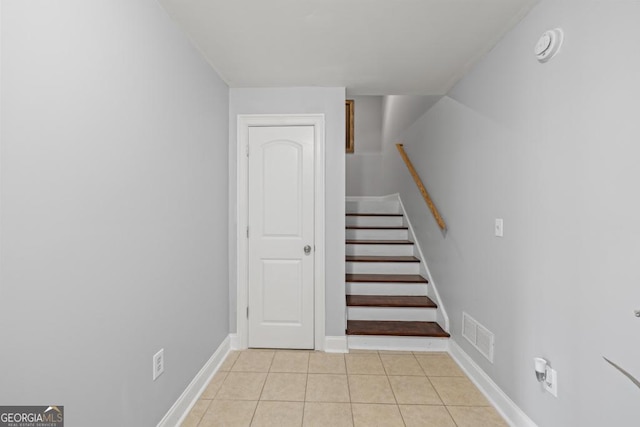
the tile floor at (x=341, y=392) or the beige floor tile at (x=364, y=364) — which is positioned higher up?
the beige floor tile at (x=364, y=364)

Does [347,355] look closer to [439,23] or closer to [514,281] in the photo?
[514,281]

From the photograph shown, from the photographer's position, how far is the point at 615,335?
125cm

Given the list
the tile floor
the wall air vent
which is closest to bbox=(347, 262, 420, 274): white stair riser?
the tile floor

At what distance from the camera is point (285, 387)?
7.54 feet

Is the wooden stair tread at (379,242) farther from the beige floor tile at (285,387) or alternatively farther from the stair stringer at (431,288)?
the beige floor tile at (285,387)

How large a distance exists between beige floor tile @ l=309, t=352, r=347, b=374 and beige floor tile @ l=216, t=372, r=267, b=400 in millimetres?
410

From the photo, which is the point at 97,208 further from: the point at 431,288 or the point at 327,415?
the point at 431,288

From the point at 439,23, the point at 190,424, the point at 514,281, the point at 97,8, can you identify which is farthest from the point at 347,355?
the point at 97,8

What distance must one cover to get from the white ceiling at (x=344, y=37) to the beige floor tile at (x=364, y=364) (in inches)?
93.8

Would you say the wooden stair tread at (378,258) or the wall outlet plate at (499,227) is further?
the wooden stair tread at (378,258)

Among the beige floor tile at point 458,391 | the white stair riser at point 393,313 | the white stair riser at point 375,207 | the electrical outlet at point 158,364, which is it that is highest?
the white stair riser at point 375,207

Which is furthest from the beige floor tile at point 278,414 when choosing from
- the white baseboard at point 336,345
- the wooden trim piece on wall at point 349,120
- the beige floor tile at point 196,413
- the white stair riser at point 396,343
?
the wooden trim piece on wall at point 349,120

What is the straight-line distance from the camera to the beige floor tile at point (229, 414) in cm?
191

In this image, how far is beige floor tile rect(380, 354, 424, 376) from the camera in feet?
8.25
